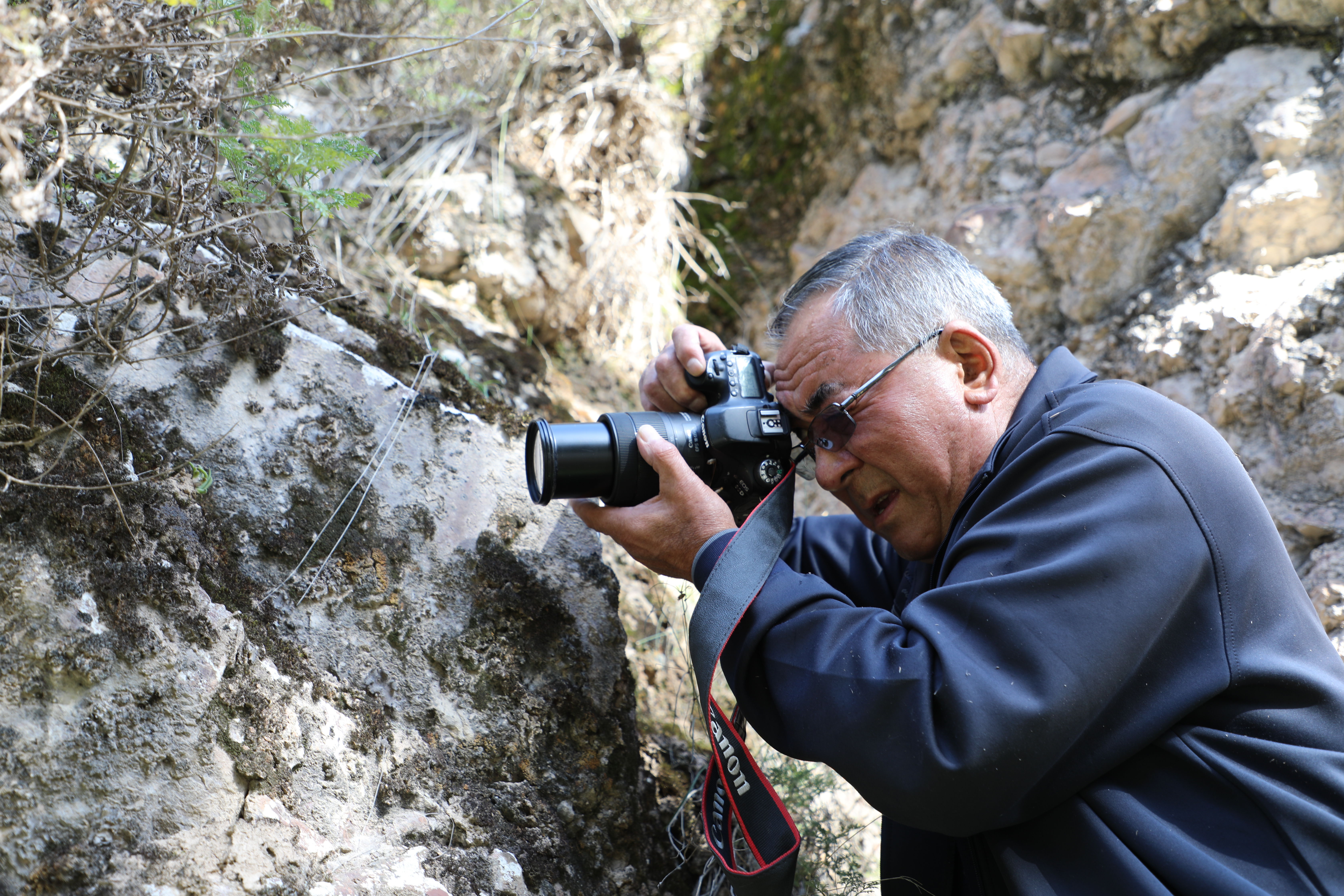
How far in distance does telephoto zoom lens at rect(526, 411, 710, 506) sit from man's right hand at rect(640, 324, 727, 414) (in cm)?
13

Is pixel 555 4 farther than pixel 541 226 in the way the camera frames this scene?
Yes

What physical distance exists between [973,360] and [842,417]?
0.29 meters

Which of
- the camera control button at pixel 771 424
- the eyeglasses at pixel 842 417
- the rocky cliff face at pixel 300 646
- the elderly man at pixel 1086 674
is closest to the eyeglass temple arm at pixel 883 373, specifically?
the eyeglasses at pixel 842 417

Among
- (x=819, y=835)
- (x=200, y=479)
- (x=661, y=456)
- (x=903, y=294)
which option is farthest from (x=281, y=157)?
(x=819, y=835)

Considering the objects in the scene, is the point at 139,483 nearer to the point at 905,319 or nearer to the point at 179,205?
the point at 179,205

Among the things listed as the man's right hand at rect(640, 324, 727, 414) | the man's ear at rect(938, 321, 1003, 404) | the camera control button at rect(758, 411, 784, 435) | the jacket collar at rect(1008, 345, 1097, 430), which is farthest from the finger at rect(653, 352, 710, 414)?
the jacket collar at rect(1008, 345, 1097, 430)

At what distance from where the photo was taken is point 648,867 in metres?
1.70

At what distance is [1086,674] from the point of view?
46.9 inches

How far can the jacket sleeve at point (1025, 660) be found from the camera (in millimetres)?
1192

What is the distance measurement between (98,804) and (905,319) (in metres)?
1.52

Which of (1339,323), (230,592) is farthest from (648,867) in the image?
(1339,323)

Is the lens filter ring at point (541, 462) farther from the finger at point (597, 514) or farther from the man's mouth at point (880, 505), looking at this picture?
the man's mouth at point (880, 505)

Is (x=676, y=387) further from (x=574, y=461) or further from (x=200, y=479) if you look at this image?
(x=200, y=479)

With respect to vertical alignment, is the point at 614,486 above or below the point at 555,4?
below
